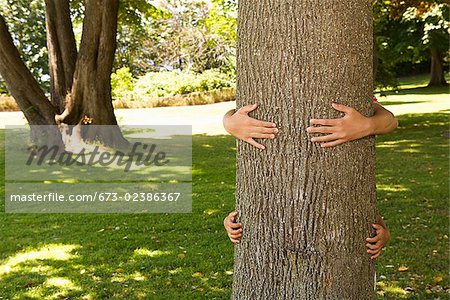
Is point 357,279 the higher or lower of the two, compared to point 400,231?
higher

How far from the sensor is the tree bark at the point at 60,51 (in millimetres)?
12516

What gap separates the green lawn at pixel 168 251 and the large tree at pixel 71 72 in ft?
11.4

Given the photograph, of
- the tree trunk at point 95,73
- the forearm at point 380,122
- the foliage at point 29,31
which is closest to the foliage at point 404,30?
the tree trunk at point 95,73

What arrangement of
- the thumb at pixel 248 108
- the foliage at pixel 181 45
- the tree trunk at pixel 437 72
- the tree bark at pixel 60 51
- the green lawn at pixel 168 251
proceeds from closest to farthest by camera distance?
the thumb at pixel 248 108, the green lawn at pixel 168 251, the tree bark at pixel 60 51, the foliage at pixel 181 45, the tree trunk at pixel 437 72

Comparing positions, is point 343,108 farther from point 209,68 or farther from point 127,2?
point 209,68

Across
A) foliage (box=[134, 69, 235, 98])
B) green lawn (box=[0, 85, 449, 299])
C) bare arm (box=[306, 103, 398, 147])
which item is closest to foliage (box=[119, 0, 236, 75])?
foliage (box=[134, 69, 235, 98])

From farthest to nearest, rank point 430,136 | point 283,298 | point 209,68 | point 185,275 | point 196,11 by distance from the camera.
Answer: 1. point 209,68
2. point 196,11
3. point 430,136
4. point 185,275
5. point 283,298

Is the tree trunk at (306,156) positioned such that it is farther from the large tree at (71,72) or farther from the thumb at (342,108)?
the large tree at (71,72)

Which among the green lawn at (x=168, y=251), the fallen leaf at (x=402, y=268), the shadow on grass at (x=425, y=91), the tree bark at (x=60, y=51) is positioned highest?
the tree bark at (x=60, y=51)

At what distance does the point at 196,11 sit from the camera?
29.7 metres

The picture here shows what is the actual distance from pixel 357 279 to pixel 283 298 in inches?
13.8

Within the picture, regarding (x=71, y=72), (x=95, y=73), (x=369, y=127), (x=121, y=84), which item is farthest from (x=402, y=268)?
(x=121, y=84)

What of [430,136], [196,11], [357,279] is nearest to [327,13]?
[357,279]

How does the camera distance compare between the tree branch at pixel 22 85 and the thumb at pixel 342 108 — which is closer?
the thumb at pixel 342 108
